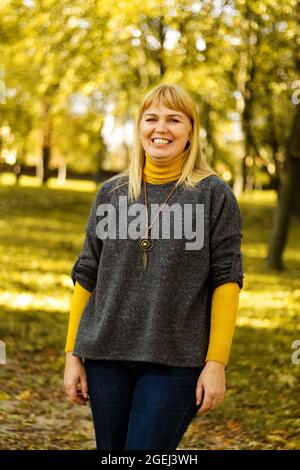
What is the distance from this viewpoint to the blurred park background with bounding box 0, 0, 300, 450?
6.58m

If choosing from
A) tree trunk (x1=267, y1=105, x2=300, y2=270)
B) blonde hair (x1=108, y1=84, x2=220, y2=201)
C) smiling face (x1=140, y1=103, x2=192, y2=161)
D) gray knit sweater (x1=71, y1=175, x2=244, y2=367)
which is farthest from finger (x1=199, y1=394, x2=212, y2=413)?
tree trunk (x1=267, y1=105, x2=300, y2=270)

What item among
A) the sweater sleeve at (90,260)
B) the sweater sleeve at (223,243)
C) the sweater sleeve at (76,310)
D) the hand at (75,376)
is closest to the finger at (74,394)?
the hand at (75,376)

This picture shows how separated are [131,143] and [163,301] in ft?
23.2

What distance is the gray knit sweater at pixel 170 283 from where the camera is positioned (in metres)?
2.65

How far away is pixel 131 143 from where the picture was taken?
9.60 metres

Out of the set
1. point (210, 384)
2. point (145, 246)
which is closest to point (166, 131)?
point (145, 246)

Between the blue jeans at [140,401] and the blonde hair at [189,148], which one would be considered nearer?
the blue jeans at [140,401]

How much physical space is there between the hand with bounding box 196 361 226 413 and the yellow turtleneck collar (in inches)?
25.1

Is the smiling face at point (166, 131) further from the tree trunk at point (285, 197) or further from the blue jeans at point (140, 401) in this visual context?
the tree trunk at point (285, 197)

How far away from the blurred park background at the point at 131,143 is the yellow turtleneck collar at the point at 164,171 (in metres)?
3.41

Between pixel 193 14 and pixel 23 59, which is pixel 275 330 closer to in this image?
pixel 193 14
